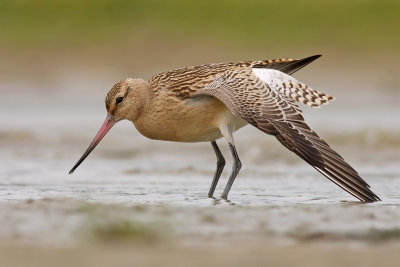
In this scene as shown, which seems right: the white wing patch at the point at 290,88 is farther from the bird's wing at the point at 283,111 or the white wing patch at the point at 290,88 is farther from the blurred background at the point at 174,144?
the blurred background at the point at 174,144

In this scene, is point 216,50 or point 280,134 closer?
point 280,134

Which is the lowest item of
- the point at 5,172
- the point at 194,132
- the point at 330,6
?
the point at 5,172

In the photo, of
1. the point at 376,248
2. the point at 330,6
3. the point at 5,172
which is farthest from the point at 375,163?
the point at 330,6

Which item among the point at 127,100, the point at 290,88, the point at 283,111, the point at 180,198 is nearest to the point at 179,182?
the point at 127,100

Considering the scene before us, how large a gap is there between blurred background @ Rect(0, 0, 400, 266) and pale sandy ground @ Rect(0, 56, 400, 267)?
1.0 inches

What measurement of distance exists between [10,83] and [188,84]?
12.0 metres

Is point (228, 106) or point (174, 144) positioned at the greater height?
point (228, 106)

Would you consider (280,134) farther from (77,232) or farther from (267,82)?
(77,232)

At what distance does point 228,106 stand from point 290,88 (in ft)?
3.16

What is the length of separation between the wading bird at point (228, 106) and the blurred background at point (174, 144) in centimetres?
53

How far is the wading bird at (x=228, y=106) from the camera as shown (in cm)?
904

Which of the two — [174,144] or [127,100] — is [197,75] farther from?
[174,144]

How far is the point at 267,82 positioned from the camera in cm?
1010

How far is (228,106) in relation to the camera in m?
9.41
